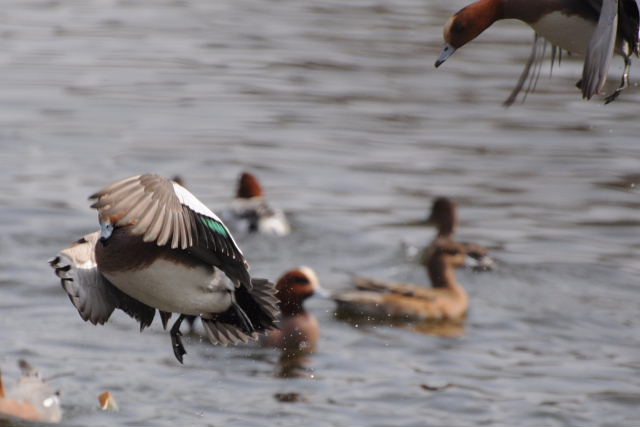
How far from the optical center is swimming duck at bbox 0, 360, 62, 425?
6.67m

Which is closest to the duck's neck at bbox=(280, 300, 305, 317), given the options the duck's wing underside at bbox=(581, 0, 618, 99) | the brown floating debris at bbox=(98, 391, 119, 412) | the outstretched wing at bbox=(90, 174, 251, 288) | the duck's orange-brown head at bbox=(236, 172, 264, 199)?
the brown floating debris at bbox=(98, 391, 119, 412)

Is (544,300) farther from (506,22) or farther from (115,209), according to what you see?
(506,22)

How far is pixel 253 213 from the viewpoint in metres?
9.63

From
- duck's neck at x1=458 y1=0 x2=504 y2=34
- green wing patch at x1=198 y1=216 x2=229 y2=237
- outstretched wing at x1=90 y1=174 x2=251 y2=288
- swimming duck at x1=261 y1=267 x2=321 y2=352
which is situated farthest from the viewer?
swimming duck at x1=261 y1=267 x2=321 y2=352

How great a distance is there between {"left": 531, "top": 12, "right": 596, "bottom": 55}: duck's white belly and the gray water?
2616 mm

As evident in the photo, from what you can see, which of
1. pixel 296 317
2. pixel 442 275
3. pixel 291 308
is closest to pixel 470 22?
pixel 296 317

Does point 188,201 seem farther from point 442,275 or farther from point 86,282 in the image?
point 442,275

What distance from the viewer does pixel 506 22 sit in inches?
669

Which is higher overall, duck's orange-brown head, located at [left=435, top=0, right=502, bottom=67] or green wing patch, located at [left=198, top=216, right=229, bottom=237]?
duck's orange-brown head, located at [left=435, top=0, right=502, bottom=67]

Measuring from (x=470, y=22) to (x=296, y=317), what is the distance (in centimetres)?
340

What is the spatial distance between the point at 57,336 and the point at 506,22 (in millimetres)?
10174

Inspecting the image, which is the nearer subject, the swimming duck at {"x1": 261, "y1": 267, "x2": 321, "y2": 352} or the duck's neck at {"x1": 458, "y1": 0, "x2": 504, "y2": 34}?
the duck's neck at {"x1": 458, "y1": 0, "x2": 504, "y2": 34}

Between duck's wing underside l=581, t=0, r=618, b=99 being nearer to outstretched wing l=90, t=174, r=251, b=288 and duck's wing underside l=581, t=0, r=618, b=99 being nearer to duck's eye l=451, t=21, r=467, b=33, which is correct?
duck's eye l=451, t=21, r=467, b=33

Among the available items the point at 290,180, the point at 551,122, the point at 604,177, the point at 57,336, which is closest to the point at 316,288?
the point at 57,336
